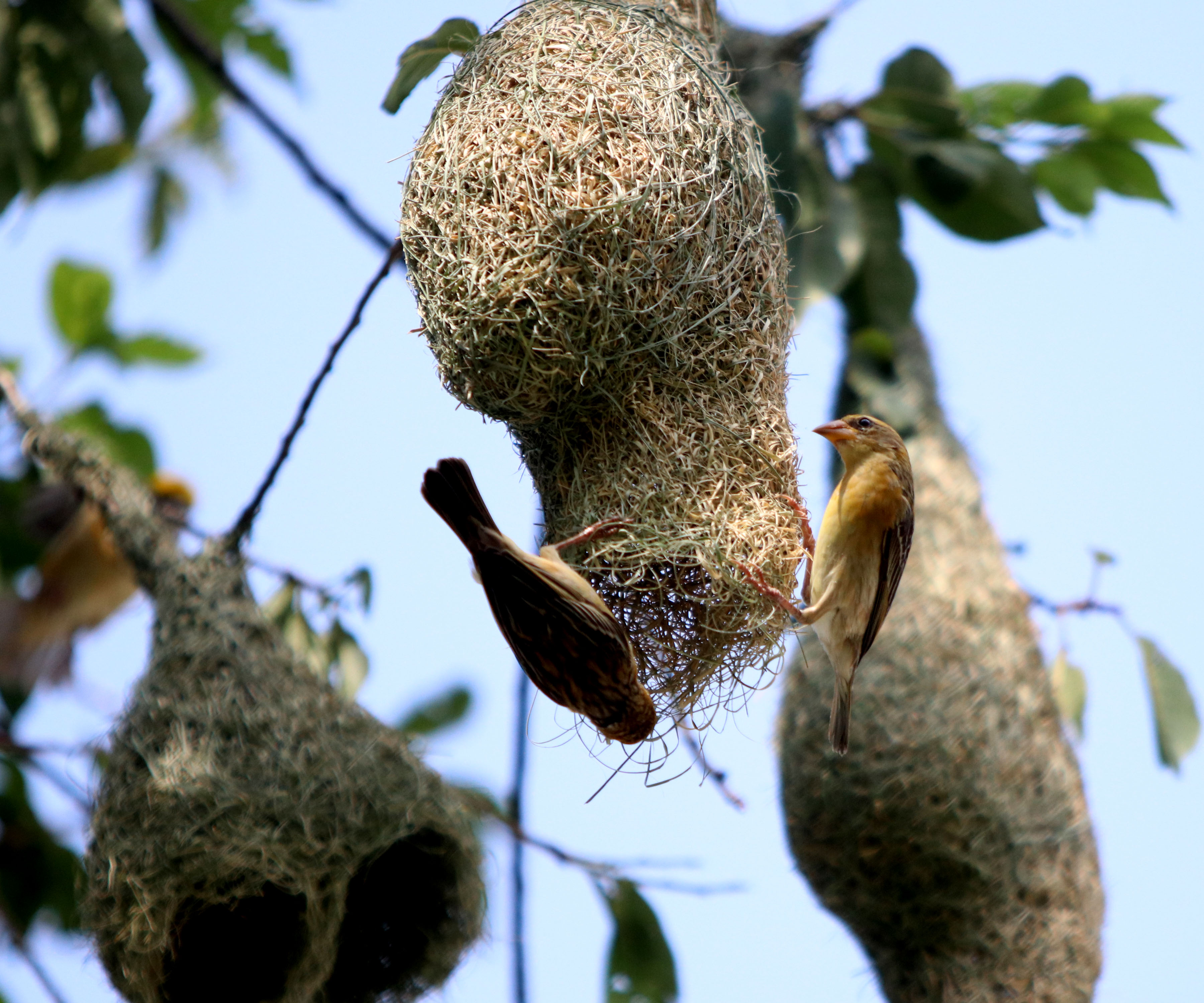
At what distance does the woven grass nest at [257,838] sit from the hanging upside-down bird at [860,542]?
40.3 inches

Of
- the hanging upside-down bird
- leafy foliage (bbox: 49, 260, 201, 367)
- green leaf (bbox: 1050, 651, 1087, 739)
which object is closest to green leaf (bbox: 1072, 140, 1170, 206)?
green leaf (bbox: 1050, 651, 1087, 739)

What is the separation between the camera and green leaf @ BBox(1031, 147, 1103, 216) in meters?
3.60

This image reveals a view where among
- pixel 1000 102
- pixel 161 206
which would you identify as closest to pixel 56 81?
pixel 161 206

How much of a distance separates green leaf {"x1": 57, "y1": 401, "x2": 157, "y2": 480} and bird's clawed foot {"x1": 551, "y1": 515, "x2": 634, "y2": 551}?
6.63ft

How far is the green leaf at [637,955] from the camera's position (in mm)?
3217

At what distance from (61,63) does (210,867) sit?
2003 millimetres

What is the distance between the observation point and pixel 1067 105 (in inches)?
141

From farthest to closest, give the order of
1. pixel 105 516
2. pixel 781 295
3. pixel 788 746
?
pixel 788 746
pixel 105 516
pixel 781 295

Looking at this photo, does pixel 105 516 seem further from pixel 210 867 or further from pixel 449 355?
pixel 449 355

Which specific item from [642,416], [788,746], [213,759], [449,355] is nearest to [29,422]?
[213,759]

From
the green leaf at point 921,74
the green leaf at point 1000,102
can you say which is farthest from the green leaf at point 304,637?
the green leaf at point 1000,102

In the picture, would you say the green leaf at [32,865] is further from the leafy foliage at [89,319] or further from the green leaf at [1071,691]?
the green leaf at [1071,691]

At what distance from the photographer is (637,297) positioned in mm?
1896

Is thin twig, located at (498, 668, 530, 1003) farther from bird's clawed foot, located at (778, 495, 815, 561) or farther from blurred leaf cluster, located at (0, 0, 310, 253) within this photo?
blurred leaf cluster, located at (0, 0, 310, 253)
